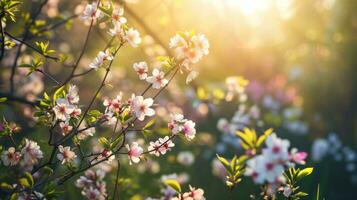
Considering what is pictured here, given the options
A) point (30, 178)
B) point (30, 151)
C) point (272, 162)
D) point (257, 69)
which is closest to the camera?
point (272, 162)

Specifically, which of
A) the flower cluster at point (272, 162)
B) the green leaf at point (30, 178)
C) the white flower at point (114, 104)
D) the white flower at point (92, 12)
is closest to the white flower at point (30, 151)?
the green leaf at point (30, 178)

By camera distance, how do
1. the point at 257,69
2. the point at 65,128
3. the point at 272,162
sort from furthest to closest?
the point at 257,69 < the point at 65,128 < the point at 272,162

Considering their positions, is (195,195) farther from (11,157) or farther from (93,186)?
(11,157)

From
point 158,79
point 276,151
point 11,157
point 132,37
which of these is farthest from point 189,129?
point 11,157

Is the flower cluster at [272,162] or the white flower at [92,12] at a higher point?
the white flower at [92,12]

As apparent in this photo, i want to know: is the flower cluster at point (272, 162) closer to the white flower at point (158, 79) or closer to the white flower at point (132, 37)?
the white flower at point (158, 79)

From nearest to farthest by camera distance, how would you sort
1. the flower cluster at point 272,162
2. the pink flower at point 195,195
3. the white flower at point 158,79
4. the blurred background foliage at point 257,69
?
the flower cluster at point 272,162, the pink flower at point 195,195, the white flower at point 158,79, the blurred background foliage at point 257,69

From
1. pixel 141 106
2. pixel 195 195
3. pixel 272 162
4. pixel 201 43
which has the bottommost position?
pixel 272 162
